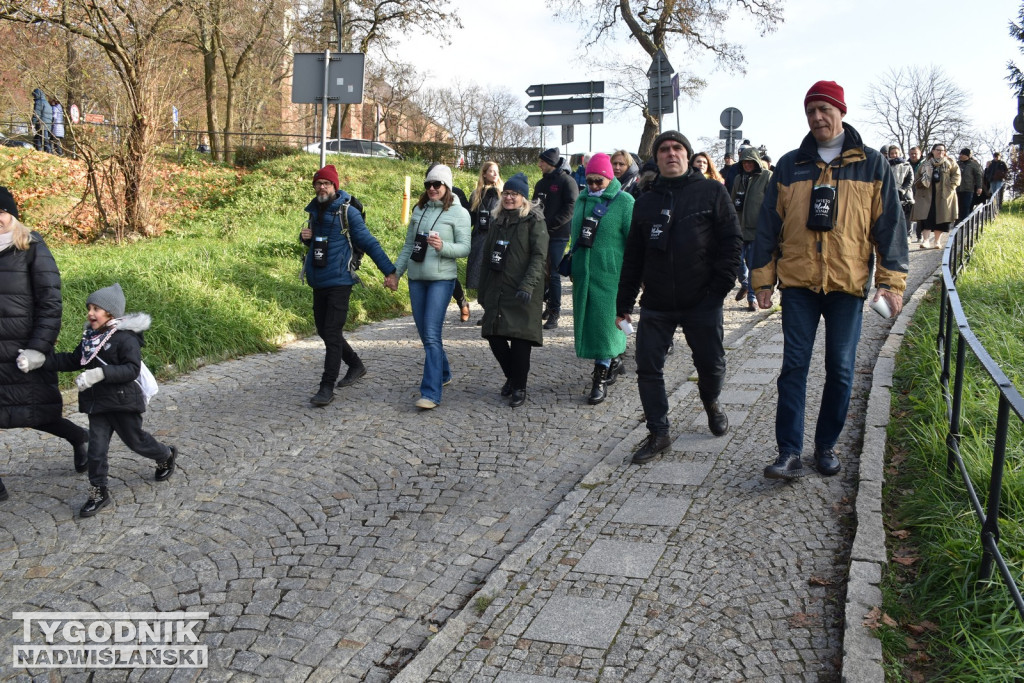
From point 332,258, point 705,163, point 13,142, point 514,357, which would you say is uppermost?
point 13,142

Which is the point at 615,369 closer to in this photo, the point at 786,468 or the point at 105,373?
the point at 786,468

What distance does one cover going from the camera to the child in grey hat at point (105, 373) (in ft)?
17.0

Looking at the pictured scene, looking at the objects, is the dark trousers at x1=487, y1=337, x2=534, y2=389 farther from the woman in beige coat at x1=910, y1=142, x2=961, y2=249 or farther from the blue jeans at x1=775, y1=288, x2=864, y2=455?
the woman in beige coat at x1=910, y1=142, x2=961, y2=249

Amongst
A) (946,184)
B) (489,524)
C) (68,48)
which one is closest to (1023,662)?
(489,524)

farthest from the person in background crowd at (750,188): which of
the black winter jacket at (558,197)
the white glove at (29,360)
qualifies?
the white glove at (29,360)

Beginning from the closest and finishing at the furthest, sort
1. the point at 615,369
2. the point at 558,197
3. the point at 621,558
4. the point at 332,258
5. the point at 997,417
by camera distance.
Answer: the point at 997,417
the point at 621,558
the point at 332,258
the point at 615,369
the point at 558,197

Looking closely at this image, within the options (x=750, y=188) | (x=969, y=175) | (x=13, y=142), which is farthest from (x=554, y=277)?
(x=13, y=142)

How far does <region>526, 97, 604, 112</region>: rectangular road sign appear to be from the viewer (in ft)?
54.0

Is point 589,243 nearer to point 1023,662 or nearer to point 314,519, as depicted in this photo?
point 314,519

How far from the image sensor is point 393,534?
490 centimetres

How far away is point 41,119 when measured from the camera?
44.1ft

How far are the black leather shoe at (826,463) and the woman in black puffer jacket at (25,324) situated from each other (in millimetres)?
4465

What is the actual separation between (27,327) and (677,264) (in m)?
3.85

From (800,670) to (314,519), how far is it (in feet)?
9.01
